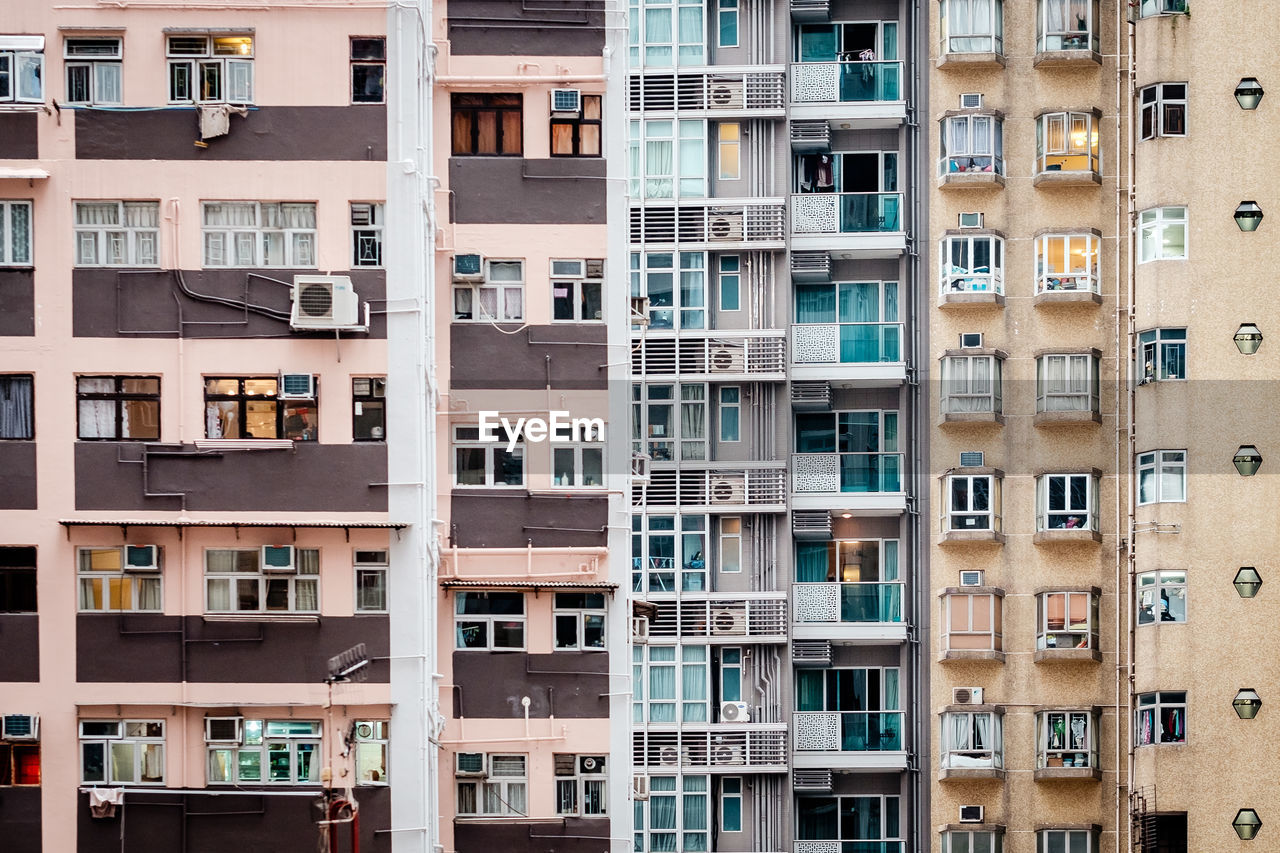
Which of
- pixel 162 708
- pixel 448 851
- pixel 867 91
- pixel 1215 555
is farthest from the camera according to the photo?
pixel 867 91

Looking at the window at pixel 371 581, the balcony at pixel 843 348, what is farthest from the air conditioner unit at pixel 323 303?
the balcony at pixel 843 348

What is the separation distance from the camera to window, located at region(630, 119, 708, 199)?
31953mm

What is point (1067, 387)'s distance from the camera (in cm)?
3173

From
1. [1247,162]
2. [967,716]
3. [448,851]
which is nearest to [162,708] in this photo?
[448,851]

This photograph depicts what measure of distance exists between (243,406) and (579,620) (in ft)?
18.0

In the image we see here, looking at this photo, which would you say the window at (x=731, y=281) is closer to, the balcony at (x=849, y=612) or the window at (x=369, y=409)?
the balcony at (x=849, y=612)

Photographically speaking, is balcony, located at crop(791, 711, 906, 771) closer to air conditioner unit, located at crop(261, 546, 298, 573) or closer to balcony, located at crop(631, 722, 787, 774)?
balcony, located at crop(631, 722, 787, 774)

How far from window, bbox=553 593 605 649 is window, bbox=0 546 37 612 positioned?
6.86 metres

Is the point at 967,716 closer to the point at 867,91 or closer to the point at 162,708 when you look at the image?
the point at 867,91

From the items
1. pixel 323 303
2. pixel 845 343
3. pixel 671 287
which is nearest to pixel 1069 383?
pixel 845 343

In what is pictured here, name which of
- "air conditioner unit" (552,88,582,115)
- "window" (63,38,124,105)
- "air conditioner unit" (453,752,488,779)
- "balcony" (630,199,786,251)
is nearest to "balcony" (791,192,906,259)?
"balcony" (630,199,786,251)

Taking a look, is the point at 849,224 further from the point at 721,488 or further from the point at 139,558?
the point at 139,558

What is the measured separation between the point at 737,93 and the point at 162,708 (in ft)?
47.0

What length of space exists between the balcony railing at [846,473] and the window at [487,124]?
851 cm
